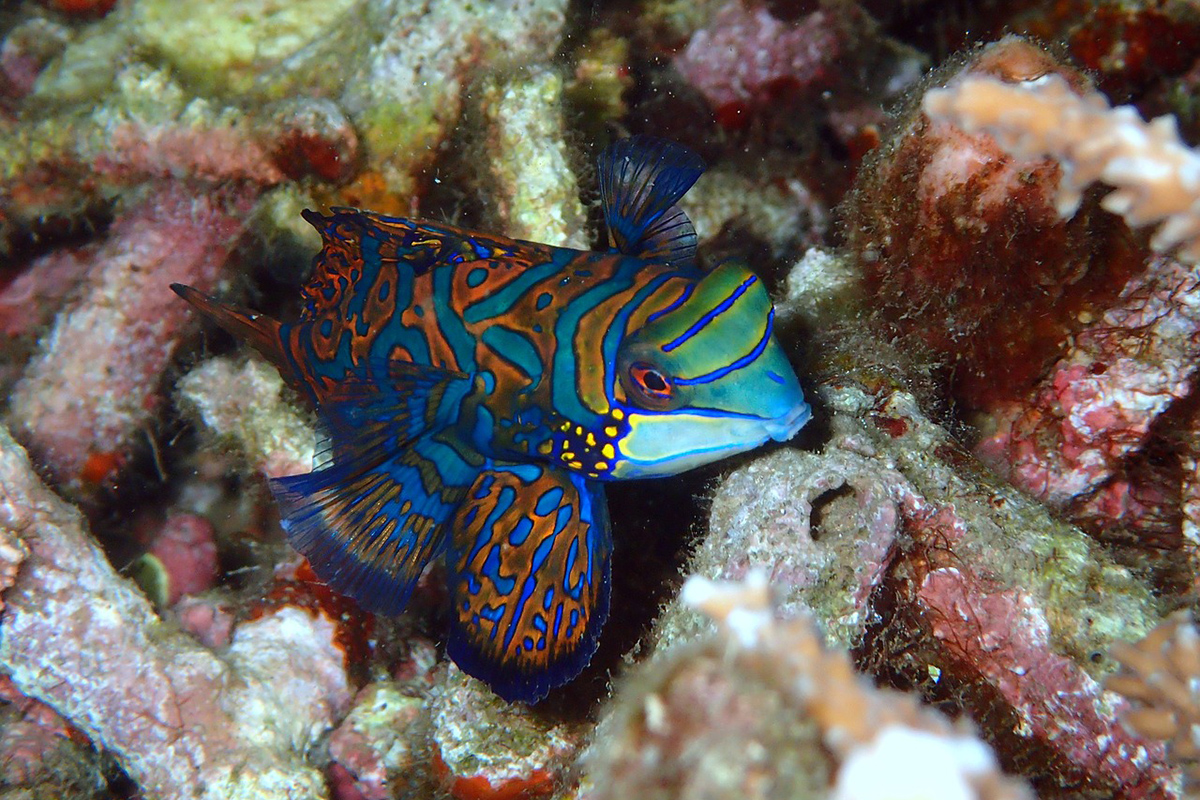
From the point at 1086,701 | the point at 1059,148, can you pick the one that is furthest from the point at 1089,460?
the point at 1059,148

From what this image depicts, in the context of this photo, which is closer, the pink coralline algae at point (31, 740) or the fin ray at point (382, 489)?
the fin ray at point (382, 489)

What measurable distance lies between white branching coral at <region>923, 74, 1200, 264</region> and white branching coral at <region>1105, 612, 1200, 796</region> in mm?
1206

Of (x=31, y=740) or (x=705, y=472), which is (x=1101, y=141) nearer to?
(x=705, y=472)

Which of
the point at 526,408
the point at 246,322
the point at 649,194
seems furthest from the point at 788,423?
the point at 246,322

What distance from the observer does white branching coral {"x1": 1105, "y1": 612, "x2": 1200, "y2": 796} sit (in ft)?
6.97

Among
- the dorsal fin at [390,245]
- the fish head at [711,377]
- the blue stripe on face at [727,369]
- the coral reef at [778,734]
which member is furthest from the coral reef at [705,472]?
the dorsal fin at [390,245]

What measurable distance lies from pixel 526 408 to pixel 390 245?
115 centimetres

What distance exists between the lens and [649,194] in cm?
375

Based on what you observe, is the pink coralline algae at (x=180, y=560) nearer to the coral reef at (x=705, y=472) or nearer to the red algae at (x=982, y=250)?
the coral reef at (x=705, y=472)

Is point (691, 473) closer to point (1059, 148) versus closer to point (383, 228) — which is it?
point (383, 228)

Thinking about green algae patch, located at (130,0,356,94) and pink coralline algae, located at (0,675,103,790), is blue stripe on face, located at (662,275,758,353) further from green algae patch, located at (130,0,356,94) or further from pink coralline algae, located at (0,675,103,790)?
green algae patch, located at (130,0,356,94)

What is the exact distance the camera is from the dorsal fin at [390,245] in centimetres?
362

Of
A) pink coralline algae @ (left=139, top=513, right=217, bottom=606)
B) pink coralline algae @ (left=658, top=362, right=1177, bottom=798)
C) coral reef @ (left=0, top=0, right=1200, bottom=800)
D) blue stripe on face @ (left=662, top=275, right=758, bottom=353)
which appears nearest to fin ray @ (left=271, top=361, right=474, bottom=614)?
coral reef @ (left=0, top=0, right=1200, bottom=800)

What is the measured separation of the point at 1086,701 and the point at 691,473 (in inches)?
77.5
